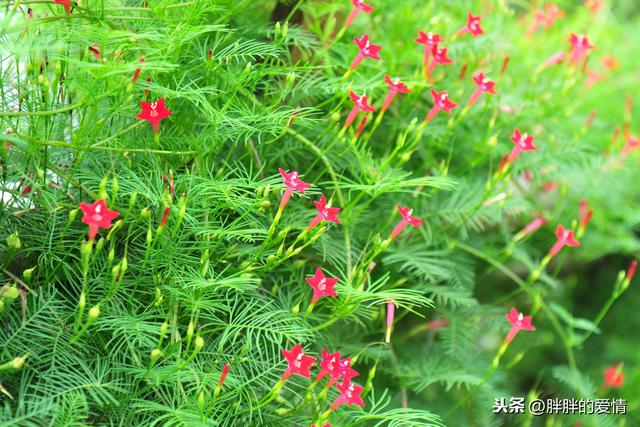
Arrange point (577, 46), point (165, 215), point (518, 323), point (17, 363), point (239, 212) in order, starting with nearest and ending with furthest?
1. point (17, 363)
2. point (165, 215)
3. point (239, 212)
4. point (518, 323)
5. point (577, 46)

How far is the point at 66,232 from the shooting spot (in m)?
1.08

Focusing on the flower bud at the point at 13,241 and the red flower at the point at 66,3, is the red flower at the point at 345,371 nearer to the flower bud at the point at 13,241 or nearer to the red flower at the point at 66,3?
the flower bud at the point at 13,241

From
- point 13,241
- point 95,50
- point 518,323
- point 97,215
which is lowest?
point 518,323

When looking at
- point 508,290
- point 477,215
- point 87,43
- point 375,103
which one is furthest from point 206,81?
point 508,290

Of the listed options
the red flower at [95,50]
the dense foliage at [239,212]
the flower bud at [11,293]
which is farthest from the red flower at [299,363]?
the red flower at [95,50]

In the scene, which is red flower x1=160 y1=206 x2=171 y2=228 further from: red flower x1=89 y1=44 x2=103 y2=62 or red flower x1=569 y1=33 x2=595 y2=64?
red flower x1=569 y1=33 x2=595 y2=64

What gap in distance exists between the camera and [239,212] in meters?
1.09

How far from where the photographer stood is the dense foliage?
1.00 metres

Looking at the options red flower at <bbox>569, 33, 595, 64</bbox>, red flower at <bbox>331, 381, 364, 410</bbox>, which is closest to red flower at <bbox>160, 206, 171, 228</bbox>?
red flower at <bbox>331, 381, 364, 410</bbox>

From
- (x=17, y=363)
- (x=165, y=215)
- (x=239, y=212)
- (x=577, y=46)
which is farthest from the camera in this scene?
(x=577, y=46)

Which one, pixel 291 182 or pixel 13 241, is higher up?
pixel 291 182

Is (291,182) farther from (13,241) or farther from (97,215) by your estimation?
(13,241)

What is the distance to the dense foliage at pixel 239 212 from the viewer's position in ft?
3.26

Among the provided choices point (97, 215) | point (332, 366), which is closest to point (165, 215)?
point (97, 215)
